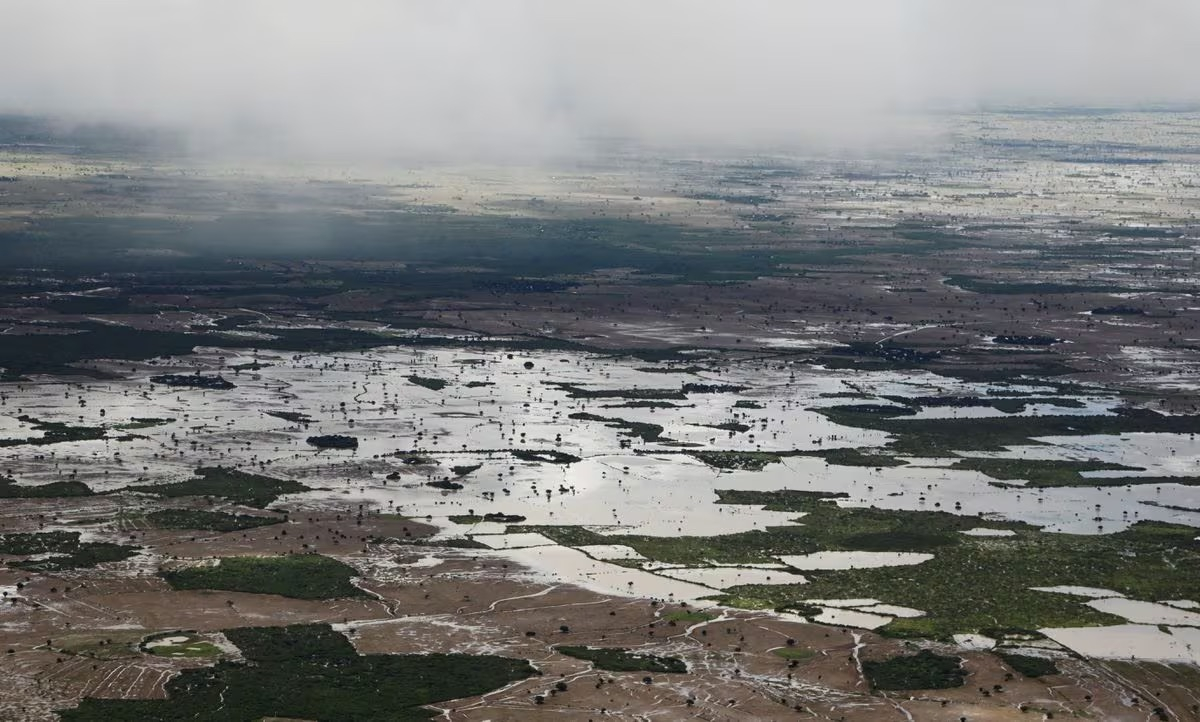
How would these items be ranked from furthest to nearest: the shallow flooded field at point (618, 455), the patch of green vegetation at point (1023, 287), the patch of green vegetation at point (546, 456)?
the patch of green vegetation at point (1023, 287)
the patch of green vegetation at point (546, 456)
the shallow flooded field at point (618, 455)

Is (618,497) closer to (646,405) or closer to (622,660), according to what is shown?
(646,405)

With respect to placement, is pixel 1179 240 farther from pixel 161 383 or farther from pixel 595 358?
pixel 161 383

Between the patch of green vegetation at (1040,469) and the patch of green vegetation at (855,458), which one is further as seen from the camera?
the patch of green vegetation at (855,458)

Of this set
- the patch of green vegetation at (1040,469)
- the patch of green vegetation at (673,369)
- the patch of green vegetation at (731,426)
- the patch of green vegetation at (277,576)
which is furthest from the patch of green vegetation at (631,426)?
the patch of green vegetation at (277,576)

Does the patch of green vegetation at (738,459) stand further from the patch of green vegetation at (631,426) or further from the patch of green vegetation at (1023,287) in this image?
the patch of green vegetation at (1023,287)

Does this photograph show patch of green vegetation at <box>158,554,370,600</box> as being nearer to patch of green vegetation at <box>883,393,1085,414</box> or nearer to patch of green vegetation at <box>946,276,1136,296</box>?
patch of green vegetation at <box>883,393,1085,414</box>

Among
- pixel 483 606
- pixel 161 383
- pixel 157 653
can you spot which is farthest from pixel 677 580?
pixel 161 383

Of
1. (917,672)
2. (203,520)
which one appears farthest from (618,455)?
(917,672)
